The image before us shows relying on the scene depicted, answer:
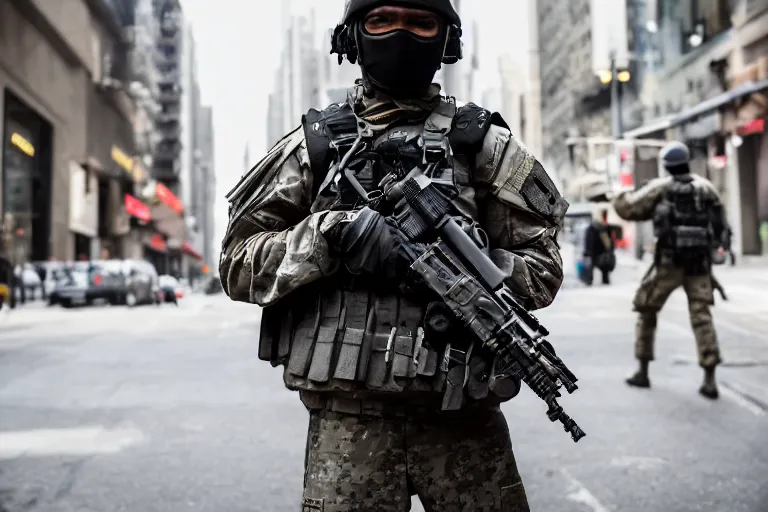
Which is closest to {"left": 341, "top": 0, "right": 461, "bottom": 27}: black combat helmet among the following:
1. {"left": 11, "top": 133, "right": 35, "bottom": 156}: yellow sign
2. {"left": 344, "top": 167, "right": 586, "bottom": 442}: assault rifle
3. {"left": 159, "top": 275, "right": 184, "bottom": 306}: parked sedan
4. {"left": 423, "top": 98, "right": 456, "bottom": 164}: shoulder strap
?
{"left": 423, "top": 98, "right": 456, "bottom": 164}: shoulder strap

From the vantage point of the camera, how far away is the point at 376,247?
208 centimetres

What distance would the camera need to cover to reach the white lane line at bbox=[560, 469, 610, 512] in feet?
13.2

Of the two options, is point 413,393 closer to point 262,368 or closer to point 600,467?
point 600,467

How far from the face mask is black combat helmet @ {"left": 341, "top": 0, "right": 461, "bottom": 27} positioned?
0.05 m

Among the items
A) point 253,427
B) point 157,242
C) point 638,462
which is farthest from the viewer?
point 157,242

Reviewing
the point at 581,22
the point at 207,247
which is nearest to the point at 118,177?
the point at 581,22

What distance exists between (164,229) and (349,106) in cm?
5606

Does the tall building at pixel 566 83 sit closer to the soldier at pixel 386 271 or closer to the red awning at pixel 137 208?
the red awning at pixel 137 208

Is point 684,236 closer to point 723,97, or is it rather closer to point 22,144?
point 22,144

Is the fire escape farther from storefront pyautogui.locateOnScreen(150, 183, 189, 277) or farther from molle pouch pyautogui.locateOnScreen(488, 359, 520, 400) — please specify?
molle pouch pyautogui.locateOnScreen(488, 359, 520, 400)

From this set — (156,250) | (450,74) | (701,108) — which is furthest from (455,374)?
(156,250)

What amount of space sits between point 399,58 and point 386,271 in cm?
58

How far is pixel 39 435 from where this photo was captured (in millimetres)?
5426

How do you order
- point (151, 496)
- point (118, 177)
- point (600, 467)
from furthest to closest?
point (118, 177), point (600, 467), point (151, 496)
